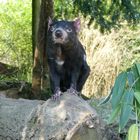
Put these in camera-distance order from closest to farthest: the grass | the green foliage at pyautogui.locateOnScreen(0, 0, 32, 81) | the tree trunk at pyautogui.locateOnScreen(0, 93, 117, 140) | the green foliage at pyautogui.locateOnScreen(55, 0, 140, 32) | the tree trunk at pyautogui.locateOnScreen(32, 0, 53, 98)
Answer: the tree trunk at pyautogui.locateOnScreen(0, 93, 117, 140) < the tree trunk at pyautogui.locateOnScreen(32, 0, 53, 98) < the green foliage at pyautogui.locateOnScreen(55, 0, 140, 32) < the grass < the green foliage at pyautogui.locateOnScreen(0, 0, 32, 81)

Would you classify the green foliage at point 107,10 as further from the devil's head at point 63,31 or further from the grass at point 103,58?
the devil's head at point 63,31

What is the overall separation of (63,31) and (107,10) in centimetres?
487

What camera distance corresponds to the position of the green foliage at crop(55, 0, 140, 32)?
920 cm

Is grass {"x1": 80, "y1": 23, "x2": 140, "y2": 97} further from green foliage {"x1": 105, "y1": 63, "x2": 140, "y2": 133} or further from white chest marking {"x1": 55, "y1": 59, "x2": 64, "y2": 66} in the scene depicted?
green foliage {"x1": 105, "y1": 63, "x2": 140, "y2": 133}

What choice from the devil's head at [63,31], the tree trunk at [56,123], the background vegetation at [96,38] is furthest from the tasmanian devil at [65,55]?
the background vegetation at [96,38]

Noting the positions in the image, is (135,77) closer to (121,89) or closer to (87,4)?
(121,89)

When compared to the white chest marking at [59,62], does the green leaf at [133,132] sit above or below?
above

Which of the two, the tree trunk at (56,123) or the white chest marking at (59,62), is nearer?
the tree trunk at (56,123)

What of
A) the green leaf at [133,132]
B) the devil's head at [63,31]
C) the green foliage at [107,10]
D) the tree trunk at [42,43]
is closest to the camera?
the green leaf at [133,132]

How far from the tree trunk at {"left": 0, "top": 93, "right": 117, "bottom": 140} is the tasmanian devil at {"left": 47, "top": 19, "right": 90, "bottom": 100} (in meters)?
0.72

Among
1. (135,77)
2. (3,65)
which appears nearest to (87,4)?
(3,65)

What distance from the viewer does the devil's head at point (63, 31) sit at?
14.8ft

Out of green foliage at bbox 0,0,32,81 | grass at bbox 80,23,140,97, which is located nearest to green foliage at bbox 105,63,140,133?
green foliage at bbox 0,0,32,81

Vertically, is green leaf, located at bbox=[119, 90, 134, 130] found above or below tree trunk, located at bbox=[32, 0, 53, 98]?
above
